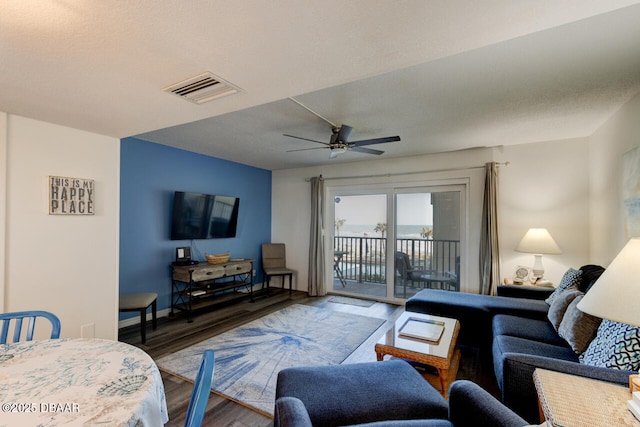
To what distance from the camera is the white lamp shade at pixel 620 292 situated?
101 cm

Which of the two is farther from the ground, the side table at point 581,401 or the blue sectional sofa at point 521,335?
the side table at point 581,401

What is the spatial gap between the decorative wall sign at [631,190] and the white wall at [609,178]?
112 mm

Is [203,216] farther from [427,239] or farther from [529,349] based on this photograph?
[529,349]

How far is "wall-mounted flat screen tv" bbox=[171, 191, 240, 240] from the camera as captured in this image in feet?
13.1

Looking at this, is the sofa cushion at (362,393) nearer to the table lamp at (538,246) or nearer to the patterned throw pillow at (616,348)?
the patterned throw pillow at (616,348)

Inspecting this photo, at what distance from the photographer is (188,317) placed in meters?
3.81

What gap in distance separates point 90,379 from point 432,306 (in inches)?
117

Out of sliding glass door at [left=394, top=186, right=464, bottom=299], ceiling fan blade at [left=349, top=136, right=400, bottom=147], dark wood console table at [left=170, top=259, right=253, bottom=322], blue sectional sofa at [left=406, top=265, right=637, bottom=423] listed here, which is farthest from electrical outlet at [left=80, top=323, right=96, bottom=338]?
sliding glass door at [left=394, top=186, right=464, bottom=299]

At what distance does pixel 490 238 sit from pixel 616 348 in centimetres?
251

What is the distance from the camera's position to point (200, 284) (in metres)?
4.17

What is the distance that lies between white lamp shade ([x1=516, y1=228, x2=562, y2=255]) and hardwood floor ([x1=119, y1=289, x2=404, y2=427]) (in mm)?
1912

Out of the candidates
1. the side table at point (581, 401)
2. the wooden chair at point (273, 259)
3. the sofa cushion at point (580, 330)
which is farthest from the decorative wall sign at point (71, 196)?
the sofa cushion at point (580, 330)

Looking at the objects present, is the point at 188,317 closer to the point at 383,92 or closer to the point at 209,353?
the point at 209,353

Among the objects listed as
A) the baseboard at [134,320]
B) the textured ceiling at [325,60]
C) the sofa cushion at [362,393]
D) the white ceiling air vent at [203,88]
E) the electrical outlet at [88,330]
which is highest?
the textured ceiling at [325,60]
